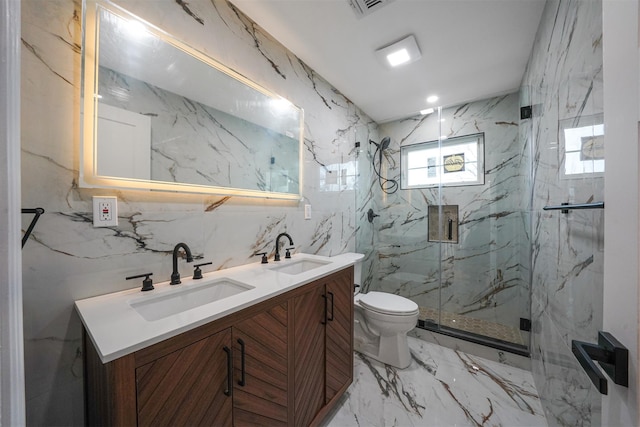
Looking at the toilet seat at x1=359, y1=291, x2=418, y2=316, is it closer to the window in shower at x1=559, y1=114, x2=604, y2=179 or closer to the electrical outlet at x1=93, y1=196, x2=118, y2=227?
the window in shower at x1=559, y1=114, x2=604, y2=179

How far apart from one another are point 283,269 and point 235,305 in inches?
29.1

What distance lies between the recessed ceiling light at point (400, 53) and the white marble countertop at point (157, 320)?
1640 millimetres

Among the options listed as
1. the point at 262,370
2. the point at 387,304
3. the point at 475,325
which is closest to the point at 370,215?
the point at 387,304

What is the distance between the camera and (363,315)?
1.99 metres

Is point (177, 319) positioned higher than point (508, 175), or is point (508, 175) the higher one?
point (508, 175)

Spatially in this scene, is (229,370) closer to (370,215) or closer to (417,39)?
(417,39)

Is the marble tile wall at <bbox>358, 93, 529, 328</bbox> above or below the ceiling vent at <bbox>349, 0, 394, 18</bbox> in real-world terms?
below

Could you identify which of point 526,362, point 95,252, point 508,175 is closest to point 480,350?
point 526,362

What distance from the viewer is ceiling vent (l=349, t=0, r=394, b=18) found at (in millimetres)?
1319

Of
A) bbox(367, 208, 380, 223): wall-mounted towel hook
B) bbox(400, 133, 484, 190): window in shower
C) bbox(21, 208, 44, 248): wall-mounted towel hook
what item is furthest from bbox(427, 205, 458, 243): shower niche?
bbox(21, 208, 44, 248): wall-mounted towel hook

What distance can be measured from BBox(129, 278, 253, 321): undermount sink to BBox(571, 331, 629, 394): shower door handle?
3.39 ft

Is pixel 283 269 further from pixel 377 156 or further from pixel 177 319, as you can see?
pixel 377 156

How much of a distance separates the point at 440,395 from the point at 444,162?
7.14 ft

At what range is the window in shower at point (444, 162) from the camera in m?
2.50
